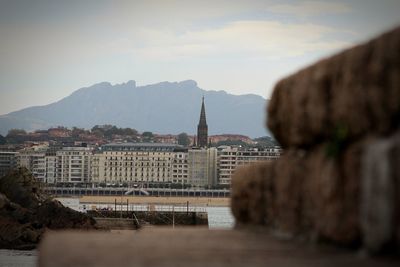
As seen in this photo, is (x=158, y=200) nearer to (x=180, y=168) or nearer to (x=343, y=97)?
(x=180, y=168)

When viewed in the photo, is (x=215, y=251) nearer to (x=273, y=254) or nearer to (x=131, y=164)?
(x=273, y=254)

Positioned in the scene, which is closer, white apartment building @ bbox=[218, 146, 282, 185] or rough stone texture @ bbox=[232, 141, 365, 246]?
rough stone texture @ bbox=[232, 141, 365, 246]

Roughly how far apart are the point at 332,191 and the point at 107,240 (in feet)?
3.76

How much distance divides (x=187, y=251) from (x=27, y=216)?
231 ft

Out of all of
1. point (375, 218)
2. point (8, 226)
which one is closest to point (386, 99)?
point (375, 218)

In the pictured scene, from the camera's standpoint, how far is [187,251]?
4559 millimetres

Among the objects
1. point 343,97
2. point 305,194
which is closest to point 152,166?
point 305,194

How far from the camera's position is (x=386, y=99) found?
4039mm

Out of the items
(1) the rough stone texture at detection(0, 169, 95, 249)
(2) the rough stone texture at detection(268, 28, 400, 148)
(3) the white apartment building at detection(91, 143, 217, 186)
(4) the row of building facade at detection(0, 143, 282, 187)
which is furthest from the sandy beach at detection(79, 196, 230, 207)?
(2) the rough stone texture at detection(268, 28, 400, 148)

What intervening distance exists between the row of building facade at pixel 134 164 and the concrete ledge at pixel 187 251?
177 meters

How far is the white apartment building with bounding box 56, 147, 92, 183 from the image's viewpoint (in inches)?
7407

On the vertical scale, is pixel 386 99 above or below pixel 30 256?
above

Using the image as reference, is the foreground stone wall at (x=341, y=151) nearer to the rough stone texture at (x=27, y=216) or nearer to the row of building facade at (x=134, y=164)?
the rough stone texture at (x=27, y=216)

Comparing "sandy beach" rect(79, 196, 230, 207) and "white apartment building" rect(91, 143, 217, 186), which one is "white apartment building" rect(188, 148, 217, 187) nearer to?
"white apartment building" rect(91, 143, 217, 186)
